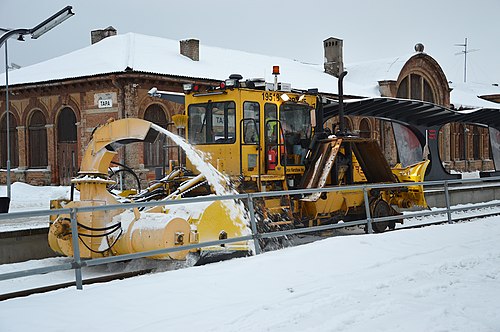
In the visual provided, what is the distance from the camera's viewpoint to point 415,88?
42375 millimetres

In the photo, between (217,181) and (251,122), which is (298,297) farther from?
(251,122)

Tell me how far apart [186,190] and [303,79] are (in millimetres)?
25746

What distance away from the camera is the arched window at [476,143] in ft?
164

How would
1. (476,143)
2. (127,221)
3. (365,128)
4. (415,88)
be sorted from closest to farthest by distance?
(127,221) → (365,128) → (415,88) → (476,143)

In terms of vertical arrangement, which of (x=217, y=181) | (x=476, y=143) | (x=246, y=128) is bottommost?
(x=217, y=181)

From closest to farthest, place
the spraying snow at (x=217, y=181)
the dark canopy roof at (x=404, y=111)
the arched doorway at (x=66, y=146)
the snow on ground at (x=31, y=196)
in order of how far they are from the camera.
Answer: the spraying snow at (x=217, y=181), the dark canopy roof at (x=404, y=111), the snow on ground at (x=31, y=196), the arched doorway at (x=66, y=146)

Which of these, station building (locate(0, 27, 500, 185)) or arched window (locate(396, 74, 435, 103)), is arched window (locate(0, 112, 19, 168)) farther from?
arched window (locate(396, 74, 435, 103))

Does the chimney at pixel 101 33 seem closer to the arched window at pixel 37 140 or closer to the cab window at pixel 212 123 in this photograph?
the arched window at pixel 37 140

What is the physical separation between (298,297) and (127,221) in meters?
3.78

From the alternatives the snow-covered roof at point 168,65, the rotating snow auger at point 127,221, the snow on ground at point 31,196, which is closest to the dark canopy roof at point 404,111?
the rotating snow auger at point 127,221

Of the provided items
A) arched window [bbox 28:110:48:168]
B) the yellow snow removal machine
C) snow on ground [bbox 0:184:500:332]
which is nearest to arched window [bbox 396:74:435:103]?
arched window [bbox 28:110:48:168]

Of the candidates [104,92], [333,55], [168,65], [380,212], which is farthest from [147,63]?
[333,55]

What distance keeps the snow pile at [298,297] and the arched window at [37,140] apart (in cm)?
2252

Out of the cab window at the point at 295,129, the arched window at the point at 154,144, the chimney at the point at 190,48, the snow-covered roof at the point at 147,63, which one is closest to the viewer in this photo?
the cab window at the point at 295,129
